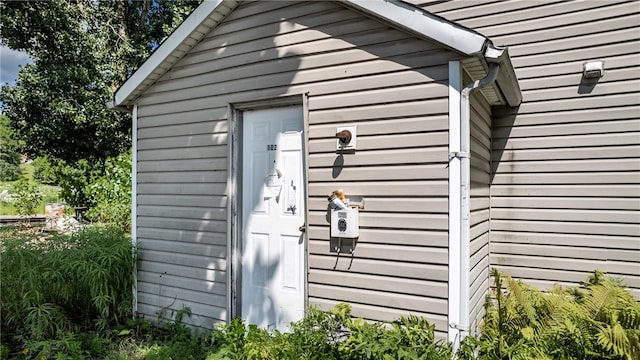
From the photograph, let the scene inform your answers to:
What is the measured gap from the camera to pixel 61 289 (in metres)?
4.15

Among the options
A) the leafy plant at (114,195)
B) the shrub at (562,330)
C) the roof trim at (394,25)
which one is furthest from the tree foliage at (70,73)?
the shrub at (562,330)

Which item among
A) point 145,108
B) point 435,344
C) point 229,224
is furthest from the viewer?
point 145,108

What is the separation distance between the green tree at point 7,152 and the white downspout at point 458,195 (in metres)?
13.5

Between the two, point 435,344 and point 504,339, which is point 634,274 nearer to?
point 504,339

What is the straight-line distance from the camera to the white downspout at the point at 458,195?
277 centimetres

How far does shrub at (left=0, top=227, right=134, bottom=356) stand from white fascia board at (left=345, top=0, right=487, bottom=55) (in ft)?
12.1

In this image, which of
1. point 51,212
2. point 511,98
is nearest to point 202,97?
point 511,98

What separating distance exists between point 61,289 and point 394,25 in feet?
14.0

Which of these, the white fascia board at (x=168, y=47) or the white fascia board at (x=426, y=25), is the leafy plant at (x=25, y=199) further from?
the white fascia board at (x=426, y=25)

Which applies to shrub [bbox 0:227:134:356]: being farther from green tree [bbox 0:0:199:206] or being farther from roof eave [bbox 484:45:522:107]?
green tree [bbox 0:0:199:206]

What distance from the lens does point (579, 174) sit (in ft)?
12.2

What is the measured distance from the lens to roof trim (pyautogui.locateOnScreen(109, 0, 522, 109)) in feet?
8.82

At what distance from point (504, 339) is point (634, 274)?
167cm

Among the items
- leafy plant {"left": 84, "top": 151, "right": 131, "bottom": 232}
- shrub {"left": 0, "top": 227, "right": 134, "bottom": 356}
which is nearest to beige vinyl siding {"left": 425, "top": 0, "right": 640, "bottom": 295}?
shrub {"left": 0, "top": 227, "right": 134, "bottom": 356}
